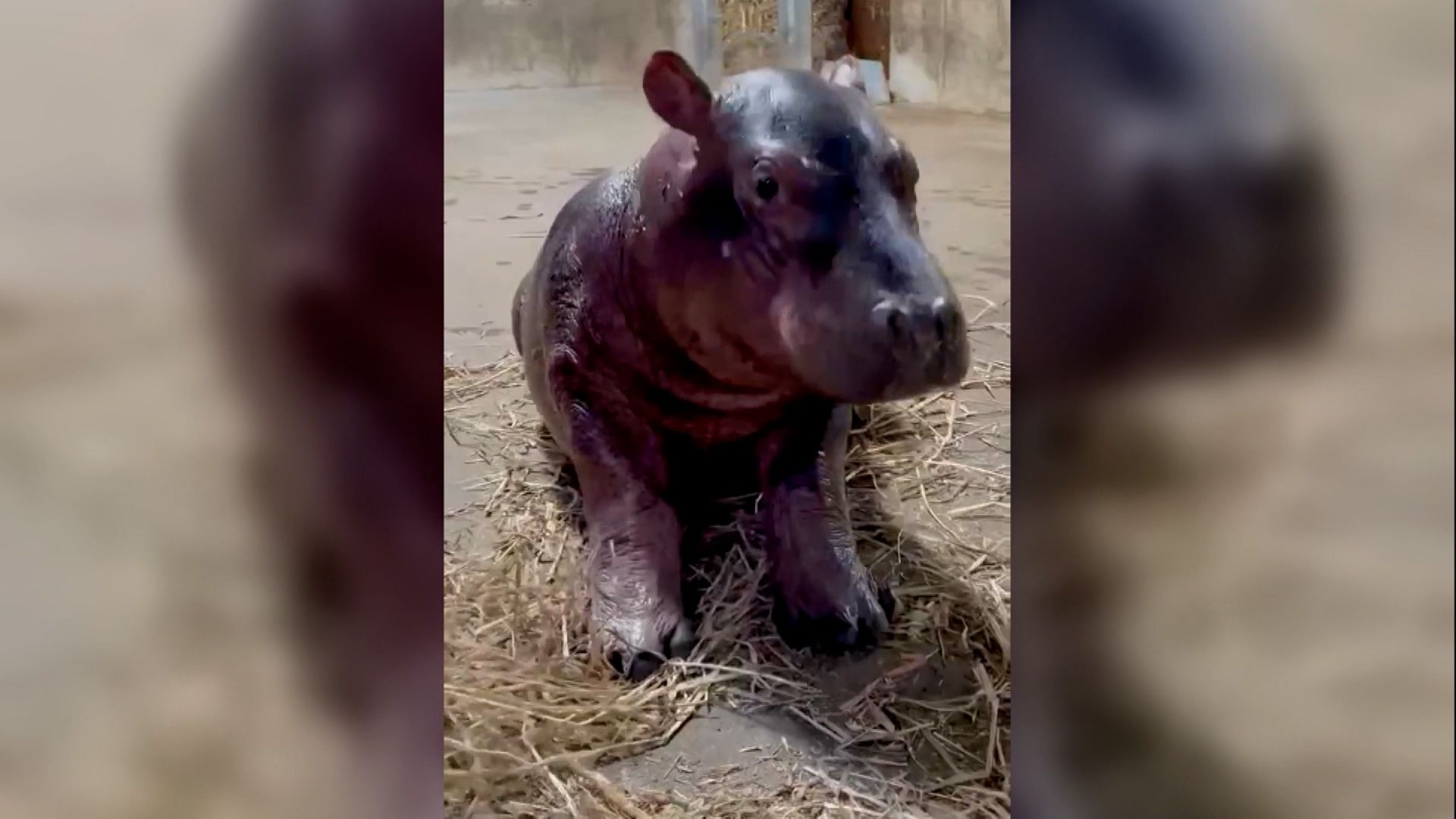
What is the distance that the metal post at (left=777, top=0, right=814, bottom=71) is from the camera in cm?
91

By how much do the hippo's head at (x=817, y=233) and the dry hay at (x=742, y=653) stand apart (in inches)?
5.2

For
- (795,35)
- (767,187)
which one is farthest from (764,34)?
(767,187)

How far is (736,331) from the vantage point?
0.94 m

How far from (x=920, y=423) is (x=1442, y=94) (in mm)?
735

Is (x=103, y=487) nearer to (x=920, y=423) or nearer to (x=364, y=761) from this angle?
(x=364, y=761)

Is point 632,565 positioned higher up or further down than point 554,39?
further down

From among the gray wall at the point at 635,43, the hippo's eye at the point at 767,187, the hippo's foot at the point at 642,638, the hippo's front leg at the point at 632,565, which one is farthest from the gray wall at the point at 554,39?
the hippo's foot at the point at 642,638

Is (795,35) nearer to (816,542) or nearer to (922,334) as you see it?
(922,334)

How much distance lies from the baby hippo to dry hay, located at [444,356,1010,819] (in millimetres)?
34

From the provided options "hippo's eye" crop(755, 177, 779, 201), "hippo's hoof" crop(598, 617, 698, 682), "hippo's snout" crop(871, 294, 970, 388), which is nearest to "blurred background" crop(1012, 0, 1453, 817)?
"hippo's snout" crop(871, 294, 970, 388)

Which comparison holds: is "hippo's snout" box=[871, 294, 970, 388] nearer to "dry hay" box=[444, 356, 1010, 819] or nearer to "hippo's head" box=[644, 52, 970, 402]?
"hippo's head" box=[644, 52, 970, 402]

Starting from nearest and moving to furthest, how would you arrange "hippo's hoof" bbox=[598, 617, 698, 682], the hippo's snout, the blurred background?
1. the blurred background
2. the hippo's snout
3. "hippo's hoof" bbox=[598, 617, 698, 682]

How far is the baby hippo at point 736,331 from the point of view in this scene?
834 mm

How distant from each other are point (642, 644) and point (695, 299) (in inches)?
12.5
